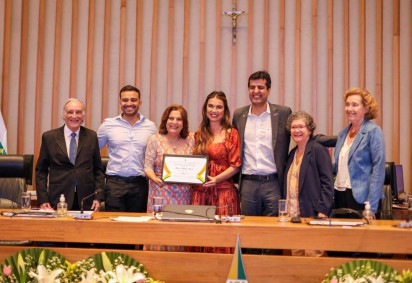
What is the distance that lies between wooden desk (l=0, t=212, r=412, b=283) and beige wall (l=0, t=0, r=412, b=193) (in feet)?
10.5

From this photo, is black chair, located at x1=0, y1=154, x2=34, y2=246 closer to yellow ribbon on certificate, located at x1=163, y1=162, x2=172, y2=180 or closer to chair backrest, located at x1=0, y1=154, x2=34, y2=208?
chair backrest, located at x1=0, y1=154, x2=34, y2=208

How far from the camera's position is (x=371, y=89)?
A: 585cm

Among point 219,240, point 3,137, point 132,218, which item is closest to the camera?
point 219,240

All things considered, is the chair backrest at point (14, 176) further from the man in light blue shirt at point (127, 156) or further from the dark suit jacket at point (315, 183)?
the dark suit jacket at point (315, 183)

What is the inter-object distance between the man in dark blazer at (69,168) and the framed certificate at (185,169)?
1.75 ft

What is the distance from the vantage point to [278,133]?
157 inches

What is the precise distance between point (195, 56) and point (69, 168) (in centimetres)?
243

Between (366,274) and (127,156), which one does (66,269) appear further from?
(127,156)

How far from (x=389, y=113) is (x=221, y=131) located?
2.53 metres

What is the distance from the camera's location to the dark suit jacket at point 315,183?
11.7 feet

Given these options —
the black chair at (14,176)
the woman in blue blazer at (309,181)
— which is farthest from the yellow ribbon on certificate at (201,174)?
the black chair at (14,176)

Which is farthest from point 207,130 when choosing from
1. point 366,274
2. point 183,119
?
point 366,274

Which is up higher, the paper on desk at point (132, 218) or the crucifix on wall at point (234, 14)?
the crucifix on wall at point (234, 14)

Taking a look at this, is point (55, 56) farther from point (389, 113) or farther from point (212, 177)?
point (389, 113)
